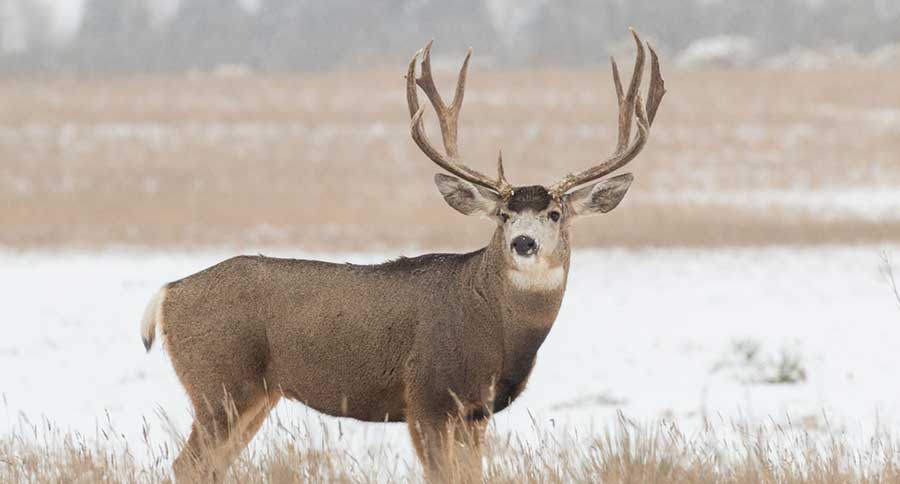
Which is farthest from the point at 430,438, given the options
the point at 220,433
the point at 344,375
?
the point at 220,433

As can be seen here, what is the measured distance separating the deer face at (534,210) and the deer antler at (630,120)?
4.8 inches

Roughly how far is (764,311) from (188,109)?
23.4 metres

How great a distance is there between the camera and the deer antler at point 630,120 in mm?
6867

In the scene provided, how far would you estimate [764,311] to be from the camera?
14555 millimetres

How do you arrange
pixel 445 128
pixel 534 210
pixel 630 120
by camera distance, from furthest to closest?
pixel 445 128
pixel 630 120
pixel 534 210

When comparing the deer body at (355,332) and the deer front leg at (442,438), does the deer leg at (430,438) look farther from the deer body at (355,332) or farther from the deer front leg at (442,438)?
the deer body at (355,332)

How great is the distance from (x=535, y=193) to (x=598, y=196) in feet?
1.41

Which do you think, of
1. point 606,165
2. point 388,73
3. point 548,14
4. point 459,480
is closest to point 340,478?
point 459,480

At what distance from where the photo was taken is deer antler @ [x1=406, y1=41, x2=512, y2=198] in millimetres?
6805

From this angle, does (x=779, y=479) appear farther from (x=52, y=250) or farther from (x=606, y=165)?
(x=52, y=250)

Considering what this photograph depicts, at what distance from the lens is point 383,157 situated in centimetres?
2944

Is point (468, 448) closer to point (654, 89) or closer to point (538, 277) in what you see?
point (538, 277)

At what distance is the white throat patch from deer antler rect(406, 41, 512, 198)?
391 mm

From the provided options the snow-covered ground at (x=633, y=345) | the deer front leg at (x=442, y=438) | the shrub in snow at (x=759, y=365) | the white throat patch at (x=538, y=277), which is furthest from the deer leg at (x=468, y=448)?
the shrub in snow at (x=759, y=365)
